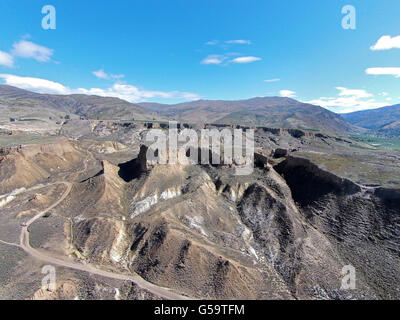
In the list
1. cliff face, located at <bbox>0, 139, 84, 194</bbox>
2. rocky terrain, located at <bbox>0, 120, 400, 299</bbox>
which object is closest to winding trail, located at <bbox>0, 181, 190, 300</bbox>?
rocky terrain, located at <bbox>0, 120, 400, 299</bbox>

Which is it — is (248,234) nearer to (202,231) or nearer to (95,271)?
(202,231)

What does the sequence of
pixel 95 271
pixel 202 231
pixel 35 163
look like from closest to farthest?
pixel 95 271, pixel 202 231, pixel 35 163

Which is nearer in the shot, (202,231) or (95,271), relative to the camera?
(95,271)

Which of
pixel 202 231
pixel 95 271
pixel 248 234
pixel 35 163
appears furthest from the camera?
pixel 35 163

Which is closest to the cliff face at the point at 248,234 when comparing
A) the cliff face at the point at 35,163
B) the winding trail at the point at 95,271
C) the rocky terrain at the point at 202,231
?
the rocky terrain at the point at 202,231

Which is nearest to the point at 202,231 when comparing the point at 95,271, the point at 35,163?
the point at 95,271

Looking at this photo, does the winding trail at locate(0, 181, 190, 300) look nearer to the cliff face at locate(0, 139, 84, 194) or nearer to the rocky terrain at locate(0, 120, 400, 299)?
the rocky terrain at locate(0, 120, 400, 299)

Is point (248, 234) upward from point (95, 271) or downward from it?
upward

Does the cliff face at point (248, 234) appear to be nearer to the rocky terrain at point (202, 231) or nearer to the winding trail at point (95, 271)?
the rocky terrain at point (202, 231)
